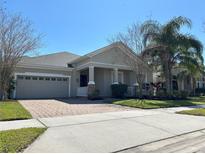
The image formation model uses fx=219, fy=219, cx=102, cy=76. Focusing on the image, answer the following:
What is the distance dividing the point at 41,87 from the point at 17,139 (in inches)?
661

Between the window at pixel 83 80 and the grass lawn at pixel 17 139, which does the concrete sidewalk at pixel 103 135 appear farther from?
the window at pixel 83 80

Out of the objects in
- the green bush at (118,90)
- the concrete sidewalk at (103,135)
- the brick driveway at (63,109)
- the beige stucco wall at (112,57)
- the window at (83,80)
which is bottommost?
the concrete sidewalk at (103,135)

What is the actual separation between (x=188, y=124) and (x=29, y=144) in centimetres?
613

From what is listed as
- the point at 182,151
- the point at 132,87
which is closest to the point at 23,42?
the point at 132,87

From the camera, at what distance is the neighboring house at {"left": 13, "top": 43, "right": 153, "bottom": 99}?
21.0 metres

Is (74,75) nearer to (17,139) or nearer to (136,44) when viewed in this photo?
(136,44)

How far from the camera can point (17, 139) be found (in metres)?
5.69

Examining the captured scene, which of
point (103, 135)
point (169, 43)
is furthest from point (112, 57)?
point (103, 135)

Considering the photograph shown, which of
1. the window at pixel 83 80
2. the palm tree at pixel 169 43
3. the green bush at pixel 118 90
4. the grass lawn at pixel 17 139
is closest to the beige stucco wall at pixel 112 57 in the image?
the green bush at pixel 118 90

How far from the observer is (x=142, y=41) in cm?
2016

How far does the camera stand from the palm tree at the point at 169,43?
63.9 ft

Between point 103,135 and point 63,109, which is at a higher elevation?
point 63,109

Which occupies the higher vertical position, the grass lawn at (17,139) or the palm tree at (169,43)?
the palm tree at (169,43)

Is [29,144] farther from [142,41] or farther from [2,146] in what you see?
[142,41]
